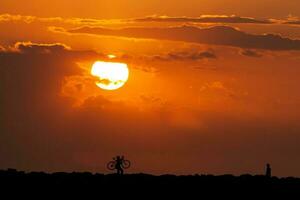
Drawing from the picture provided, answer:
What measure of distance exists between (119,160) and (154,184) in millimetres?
6389

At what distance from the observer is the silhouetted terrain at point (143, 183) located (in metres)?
63.2

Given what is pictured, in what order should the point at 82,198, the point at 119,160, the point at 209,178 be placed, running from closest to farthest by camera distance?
the point at 82,198 < the point at 209,178 < the point at 119,160

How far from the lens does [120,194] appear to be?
62688 millimetres

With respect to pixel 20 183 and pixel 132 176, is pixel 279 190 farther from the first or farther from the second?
pixel 20 183

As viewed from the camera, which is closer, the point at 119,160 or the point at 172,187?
the point at 172,187

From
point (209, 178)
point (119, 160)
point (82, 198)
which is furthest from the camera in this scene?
point (119, 160)

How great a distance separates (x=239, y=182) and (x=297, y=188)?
2858 millimetres

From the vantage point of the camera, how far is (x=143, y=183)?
210 feet

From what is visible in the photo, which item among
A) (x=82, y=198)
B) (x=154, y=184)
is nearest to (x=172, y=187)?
(x=154, y=184)

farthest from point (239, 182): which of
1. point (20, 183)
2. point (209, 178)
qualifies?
point (20, 183)

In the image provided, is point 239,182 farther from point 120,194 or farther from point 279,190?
point 120,194

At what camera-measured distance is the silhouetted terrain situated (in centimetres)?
6325

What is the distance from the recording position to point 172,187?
210 feet

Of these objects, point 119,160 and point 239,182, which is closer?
point 239,182
